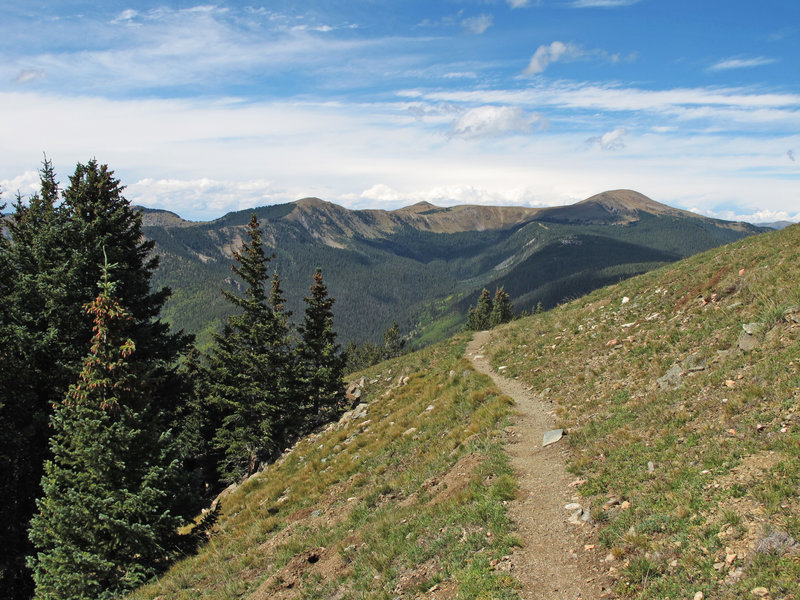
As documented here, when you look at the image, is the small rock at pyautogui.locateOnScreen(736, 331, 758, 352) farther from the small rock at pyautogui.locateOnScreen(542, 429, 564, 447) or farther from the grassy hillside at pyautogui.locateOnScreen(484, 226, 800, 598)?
the small rock at pyautogui.locateOnScreen(542, 429, 564, 447)

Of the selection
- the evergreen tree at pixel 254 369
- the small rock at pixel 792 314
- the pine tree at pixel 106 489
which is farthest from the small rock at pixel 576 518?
the evergreen tree at pixel 254 369

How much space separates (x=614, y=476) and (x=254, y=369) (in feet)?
76.7

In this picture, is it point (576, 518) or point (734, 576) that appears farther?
point (576, 518)

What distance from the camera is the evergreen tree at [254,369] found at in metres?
28.1

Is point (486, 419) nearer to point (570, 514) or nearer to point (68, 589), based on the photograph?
point (570, 514)

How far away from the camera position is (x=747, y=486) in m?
7.43

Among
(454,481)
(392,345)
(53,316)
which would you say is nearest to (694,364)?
(454,481)

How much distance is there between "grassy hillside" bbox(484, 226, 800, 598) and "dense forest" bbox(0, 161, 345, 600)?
1218 cm

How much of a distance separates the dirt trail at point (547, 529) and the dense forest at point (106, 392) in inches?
394

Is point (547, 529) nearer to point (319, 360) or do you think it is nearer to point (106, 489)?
point (106, 489)

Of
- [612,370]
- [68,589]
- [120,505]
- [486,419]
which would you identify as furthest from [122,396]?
[612,370]

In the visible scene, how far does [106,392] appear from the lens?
1341cm

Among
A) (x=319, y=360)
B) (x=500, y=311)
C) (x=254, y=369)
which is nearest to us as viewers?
(x=254, y=369)

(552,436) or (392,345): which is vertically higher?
(552,436)
